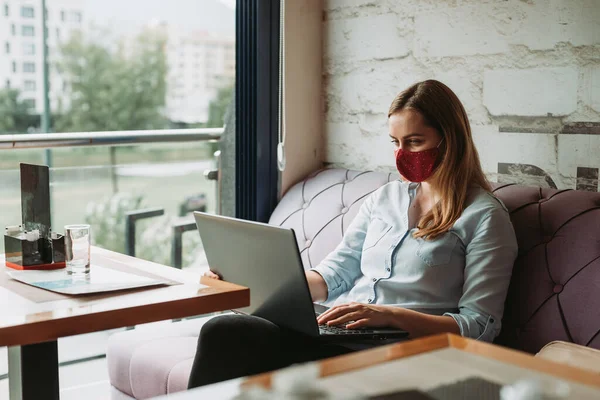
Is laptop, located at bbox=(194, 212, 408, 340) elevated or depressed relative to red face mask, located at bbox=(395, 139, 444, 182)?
depressed

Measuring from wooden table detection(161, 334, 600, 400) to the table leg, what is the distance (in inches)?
28.5

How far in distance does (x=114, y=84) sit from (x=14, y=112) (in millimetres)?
1414

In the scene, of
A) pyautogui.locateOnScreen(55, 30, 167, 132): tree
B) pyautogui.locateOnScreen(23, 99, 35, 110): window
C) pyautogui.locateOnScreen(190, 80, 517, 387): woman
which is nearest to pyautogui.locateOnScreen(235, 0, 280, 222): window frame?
pyautogui.locateOnScreen(190, 80, 517, 387): woman

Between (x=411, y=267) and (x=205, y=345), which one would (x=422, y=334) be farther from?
(x=205, y=345)

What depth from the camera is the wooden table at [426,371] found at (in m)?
0.82

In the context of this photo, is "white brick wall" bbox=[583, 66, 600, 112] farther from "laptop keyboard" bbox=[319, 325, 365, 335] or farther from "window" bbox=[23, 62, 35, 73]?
"window" bbox=[23, 62, 35, 73]

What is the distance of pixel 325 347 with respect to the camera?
1.73 meters

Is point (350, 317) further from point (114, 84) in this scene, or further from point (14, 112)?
point (114, 84)

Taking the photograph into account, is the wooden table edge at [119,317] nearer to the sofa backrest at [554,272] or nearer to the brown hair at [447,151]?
the brown hair at [447,151]

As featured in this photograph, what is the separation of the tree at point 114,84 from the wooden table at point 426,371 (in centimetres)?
854

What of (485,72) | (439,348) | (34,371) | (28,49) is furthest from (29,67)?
(439,348)

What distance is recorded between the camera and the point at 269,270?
1646 mm

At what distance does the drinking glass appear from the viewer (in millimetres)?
1651

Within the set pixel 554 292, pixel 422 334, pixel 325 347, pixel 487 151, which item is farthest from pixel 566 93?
pixel 325 347
